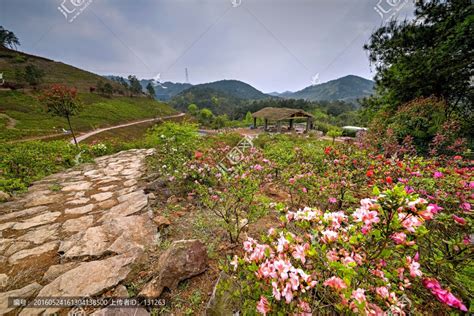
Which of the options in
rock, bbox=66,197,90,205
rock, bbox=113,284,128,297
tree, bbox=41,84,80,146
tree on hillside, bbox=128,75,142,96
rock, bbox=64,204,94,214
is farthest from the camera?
tree on hillside, bbox=128,75,142,96

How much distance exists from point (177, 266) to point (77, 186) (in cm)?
343

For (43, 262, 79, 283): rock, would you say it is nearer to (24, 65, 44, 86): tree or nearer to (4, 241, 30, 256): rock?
(4, 241, 30, 256): rock

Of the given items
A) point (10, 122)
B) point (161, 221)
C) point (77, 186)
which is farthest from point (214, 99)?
point (161, 221)

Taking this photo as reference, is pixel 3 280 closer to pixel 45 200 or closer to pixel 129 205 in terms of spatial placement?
pixel 129 205

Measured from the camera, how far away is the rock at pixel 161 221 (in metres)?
2.24

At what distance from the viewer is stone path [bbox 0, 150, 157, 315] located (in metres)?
1.49

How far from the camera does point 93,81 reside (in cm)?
4106

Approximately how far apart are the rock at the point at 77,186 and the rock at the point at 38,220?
94 centimetres

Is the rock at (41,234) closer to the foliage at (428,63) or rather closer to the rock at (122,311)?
the rock at (122,311)

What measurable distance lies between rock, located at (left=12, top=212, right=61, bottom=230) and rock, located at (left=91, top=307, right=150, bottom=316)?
198cm

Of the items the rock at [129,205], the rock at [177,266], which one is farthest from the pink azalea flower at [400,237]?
the rock at [129,205]

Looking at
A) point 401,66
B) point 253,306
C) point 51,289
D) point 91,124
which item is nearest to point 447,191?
point 253,306

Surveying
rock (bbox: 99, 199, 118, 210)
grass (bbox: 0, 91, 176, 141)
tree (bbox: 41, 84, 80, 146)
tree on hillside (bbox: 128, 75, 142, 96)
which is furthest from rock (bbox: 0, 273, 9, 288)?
tree on hillside (bbox: 128, 75, 142, 96)

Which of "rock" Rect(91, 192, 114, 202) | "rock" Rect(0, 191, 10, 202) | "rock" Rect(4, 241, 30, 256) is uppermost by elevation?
"rock" Rect(0, 191, 10, 202)
